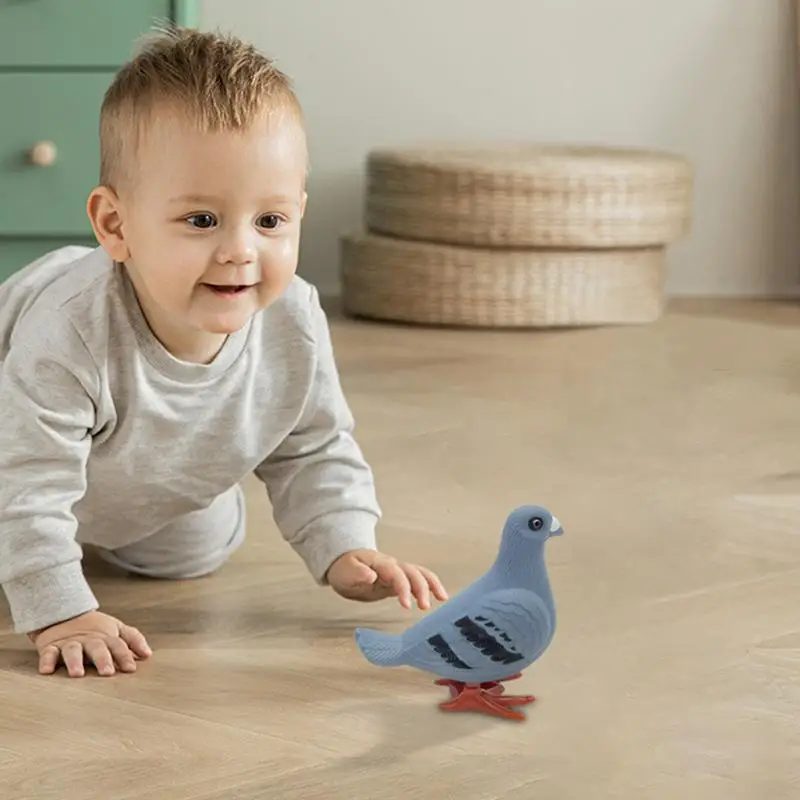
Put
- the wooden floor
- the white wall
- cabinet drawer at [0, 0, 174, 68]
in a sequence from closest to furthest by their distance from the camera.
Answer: the wooden floor < cabinet drawer at [0, 0, 174, 68] < the white wall

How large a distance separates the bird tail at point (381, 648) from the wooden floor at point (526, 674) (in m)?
0.03

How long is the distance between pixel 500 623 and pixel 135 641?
281 mm

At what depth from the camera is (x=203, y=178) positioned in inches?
40.1

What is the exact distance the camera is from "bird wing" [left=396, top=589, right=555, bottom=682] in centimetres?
96

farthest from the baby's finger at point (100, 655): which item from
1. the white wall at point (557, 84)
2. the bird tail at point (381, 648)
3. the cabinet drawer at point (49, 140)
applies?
the white wall at point (557, 84)

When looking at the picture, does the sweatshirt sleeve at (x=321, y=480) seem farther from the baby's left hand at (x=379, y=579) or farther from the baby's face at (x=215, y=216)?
the baby's face at (x=215, y=216)

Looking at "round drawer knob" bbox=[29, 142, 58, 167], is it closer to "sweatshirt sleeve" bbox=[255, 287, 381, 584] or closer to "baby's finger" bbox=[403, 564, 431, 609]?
"sweatshirt sleeve" bbox=[255, 287, 381, 584]

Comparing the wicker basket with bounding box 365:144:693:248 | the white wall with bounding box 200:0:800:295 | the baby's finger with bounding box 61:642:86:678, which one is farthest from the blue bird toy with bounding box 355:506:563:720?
the white wall with bounding box 200:0:800:295

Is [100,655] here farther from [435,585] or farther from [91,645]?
[435,585]

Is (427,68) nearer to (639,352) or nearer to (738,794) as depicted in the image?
(639,352)

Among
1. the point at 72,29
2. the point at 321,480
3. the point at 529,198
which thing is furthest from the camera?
the point at 529,198

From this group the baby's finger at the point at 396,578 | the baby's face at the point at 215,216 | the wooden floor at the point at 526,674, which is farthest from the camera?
the baby's finger at the point at 396,578

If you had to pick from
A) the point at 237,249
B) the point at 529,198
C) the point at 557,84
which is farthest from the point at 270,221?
the point at 557,84

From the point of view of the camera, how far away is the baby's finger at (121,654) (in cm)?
107
